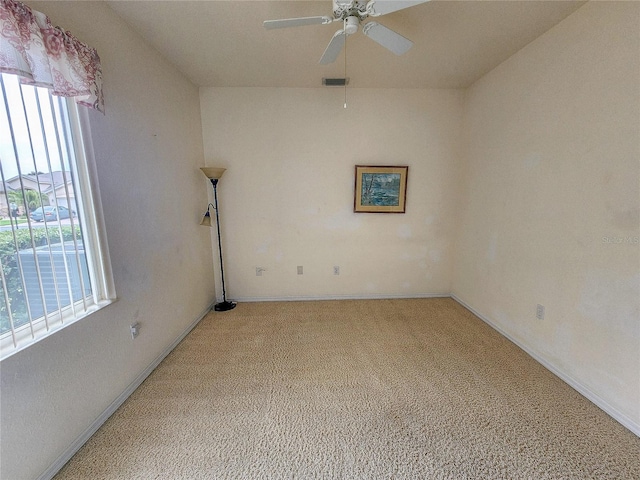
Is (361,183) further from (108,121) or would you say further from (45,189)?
(45,189)

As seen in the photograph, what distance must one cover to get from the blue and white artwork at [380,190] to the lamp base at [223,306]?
2.10m

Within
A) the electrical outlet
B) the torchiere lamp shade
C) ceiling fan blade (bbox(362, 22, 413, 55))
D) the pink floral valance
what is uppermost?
ceiling fan blade (bbox(362, 22, 413, 55))

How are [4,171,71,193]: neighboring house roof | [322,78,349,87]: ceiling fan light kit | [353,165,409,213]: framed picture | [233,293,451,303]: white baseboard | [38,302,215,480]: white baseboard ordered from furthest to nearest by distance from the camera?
[233,293,451,303]: white baseboard → [353,165,409,213]: framed picture → [322,78,349,87]: ceiling fan light kit → [38,302,215,480]: white baseboard → [4,171,71,193]: neighboring house roof

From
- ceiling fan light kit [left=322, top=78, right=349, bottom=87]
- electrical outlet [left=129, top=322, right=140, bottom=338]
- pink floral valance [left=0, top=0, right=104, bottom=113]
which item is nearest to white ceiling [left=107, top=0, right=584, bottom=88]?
ceiling fan light kit [left=322, top=78, right=349, bottom=87]

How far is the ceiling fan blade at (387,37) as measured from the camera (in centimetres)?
148

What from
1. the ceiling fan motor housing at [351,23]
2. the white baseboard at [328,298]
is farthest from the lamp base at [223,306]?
the ceiling fan motor housing at [351,23]

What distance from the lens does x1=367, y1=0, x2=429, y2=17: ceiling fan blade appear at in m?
1.29

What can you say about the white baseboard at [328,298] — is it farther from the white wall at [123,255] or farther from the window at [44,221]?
the window at [44,221]

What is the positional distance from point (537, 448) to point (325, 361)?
1.39 metres

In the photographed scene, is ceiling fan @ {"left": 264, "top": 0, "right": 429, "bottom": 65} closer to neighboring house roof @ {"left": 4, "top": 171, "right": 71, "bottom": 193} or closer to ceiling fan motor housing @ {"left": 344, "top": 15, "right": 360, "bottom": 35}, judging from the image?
ceiling fan motor housing @ {"left": 344, "top": 15, "right": 360, "bottom": 35}

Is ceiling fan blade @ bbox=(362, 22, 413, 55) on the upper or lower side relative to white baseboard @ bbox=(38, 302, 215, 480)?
upper

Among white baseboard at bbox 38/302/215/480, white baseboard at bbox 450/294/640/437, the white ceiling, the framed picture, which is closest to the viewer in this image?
white baseboard at bbox 38/302/215/480

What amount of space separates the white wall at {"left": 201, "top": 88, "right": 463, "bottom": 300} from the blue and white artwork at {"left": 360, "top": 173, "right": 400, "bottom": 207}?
0.51 feet

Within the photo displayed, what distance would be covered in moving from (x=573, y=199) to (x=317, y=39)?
7.57 ft
